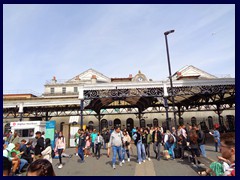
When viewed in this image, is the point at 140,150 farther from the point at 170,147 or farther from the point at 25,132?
the point at 25,132

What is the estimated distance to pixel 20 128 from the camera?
13844 mm

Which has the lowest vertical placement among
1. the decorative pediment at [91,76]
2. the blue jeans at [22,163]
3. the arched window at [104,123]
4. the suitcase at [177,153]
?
the arched window at [104,123]

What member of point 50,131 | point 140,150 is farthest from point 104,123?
point 140,150

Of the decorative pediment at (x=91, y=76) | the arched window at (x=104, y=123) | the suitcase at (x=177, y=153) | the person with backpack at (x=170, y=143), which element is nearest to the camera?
the person with backpack at (x=170, y=143)

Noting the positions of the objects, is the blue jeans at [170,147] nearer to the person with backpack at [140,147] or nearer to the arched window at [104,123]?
the person with backpack at [140,147]

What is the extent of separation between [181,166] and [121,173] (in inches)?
108

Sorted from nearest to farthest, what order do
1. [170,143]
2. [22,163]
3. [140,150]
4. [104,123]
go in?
1. [22,163]
2. [140,150]
3. [170,143]
4. [104,123]

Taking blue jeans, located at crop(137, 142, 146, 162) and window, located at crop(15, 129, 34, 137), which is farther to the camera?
window, located at crop(15, 129, 34, 137)

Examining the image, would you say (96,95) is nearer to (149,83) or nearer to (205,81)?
(149,83)

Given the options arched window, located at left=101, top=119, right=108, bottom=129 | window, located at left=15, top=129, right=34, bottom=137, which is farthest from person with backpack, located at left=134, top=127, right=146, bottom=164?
arched window, located at left=101, top=119, right=108, bottom=129

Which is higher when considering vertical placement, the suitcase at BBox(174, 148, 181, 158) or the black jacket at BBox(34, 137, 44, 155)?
the black jacket at BBox(34, 137, 44, 155)

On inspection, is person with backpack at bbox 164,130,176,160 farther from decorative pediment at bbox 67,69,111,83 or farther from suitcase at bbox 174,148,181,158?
decorative pediment at bbox 67,69,111,83

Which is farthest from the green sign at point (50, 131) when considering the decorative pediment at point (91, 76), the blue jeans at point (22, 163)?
the decorative pediment at point (91, 76)
